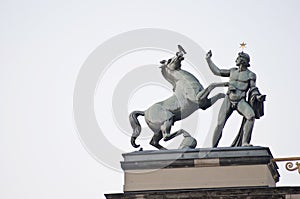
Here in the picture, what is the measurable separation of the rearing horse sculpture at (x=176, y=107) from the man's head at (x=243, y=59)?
847 millimetres

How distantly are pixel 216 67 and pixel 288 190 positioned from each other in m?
5.01

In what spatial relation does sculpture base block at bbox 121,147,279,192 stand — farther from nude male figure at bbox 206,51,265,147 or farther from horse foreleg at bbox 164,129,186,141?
nude male figure at bbox 206,51,265,147

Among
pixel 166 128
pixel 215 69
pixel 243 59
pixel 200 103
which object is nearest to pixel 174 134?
pixel 166 128

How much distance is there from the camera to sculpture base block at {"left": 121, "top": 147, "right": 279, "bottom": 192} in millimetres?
24000

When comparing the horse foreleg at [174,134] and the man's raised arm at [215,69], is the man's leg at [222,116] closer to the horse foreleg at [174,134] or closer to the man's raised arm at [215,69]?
the man's raised arm at [215,69]

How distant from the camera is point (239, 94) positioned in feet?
82.4

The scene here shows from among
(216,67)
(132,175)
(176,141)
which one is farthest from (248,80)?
(132,175)

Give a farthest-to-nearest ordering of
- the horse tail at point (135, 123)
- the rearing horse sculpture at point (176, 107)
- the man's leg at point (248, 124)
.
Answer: the horse tail at point (135, 123)
the rearing horse sculpture at point (176, 107)
the man's leg at point (248, 124)

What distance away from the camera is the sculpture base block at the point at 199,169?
24.0 metres

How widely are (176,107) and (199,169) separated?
233cm

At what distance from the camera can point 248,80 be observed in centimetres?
2525

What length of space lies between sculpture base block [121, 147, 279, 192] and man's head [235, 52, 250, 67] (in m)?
2.97

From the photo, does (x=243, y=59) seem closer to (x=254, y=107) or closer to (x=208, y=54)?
(x=208, y=54)

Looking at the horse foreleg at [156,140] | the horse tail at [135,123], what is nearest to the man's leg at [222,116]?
the horse foreleg at [156,140]
